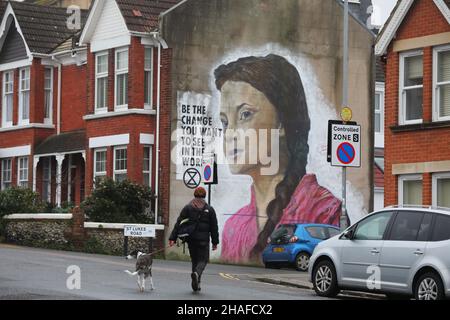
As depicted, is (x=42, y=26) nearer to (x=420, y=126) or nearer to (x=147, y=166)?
(x=147, y=166)

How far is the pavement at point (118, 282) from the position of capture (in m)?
19.7

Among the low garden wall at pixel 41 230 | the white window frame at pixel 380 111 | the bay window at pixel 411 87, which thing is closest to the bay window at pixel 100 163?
the low garden wall at pixel 41 230

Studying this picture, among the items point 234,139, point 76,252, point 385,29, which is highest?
point 385,29

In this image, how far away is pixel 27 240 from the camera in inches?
1492

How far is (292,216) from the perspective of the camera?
132ft

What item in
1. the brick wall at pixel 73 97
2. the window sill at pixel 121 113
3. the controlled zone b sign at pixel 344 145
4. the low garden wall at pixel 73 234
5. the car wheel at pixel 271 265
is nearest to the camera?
the controlled zone b sign at pixel 344 145

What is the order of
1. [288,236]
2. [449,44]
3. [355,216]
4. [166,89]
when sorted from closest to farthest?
[449,44] < [288,236] < [166,89] < [355,216]

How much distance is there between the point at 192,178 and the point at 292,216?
4367 millimetres

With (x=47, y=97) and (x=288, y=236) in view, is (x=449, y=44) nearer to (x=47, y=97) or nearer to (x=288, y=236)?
(x=288, y=236)

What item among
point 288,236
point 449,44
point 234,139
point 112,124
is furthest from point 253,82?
point 449,44

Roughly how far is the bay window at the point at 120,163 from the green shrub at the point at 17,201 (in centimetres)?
310

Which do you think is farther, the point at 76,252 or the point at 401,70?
the point at 76,252

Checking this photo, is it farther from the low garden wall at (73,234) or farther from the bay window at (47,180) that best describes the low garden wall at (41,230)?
the bay window at (47,180)

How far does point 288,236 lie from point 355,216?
29.1 feet
